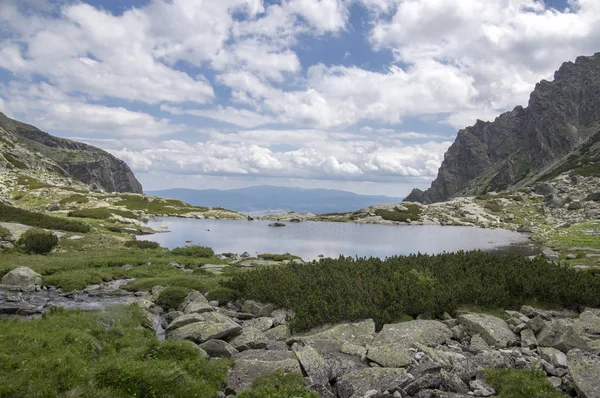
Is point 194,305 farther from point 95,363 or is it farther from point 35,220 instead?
point 35,220

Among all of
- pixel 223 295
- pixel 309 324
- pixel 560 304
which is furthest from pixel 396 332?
pixel 560 304

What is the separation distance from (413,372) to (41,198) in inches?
4656

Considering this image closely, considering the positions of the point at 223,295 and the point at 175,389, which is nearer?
the point at 175,389

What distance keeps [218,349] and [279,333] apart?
3.75 meters

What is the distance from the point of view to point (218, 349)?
584 inches

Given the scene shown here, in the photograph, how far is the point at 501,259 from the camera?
28953mm

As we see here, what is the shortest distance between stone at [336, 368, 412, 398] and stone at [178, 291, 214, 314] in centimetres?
926

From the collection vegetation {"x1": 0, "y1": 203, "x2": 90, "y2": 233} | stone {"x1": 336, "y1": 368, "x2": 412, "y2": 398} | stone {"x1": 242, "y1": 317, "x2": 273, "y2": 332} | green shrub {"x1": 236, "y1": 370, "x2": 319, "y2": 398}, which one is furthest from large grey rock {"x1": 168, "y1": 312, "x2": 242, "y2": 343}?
vegetation {"x1": 0, "y1": 203, "x2": 90, "y2": 233}

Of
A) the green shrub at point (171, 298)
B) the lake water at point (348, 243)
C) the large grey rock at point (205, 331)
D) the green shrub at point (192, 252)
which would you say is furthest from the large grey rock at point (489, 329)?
the lake water at point (348, 243)

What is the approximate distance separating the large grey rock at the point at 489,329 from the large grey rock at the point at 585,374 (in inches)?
146

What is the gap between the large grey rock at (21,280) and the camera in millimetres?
23219

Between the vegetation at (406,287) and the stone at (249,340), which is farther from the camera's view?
the vegetation at (406,287)

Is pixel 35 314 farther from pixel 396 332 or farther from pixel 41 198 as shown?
pixel 41 198

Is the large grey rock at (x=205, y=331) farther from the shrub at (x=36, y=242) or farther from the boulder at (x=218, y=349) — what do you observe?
the shrub at (x=36, y=242)
